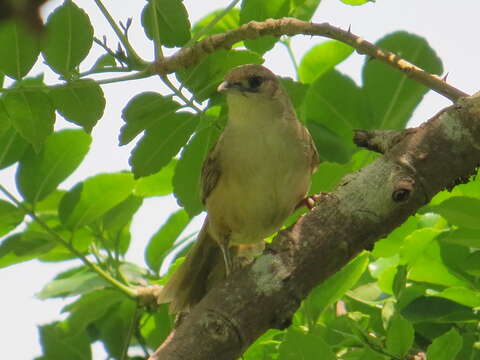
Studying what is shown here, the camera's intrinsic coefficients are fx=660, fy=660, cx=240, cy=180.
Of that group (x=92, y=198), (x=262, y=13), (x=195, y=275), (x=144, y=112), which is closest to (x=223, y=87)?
(x=262, y=13)

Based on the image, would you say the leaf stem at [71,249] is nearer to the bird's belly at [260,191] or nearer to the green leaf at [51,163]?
the green leaf at [51,163]

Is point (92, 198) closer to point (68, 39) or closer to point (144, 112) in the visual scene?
point (144, 112)

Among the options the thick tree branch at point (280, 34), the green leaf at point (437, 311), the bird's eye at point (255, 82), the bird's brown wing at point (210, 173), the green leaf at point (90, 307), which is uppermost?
the thick tree branch at point (280, 34)

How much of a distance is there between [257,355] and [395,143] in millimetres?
1214

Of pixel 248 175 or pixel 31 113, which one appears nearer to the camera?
pixel 31 113

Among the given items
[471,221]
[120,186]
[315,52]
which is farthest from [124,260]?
[471,221]

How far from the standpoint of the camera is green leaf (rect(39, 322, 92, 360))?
3689mm

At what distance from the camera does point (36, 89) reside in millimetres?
2682

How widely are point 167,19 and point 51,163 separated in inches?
44.4

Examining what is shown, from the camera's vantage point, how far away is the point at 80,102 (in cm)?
276

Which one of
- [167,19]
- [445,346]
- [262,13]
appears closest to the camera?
[445,346]

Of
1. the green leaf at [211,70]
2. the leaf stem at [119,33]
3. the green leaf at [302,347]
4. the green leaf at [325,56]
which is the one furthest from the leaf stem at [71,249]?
the green leaf at [302,347]

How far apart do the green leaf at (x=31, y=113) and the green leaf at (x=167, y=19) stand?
56 cm

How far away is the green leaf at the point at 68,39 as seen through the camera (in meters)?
2.64
